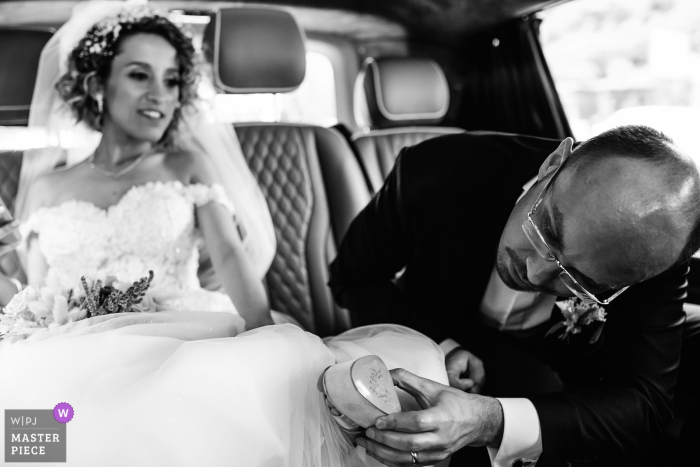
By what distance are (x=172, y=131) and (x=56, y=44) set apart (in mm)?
433

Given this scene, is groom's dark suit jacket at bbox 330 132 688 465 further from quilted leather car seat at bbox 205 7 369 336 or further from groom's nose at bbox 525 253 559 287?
quilted leather car seat at bbox 205 7 369 336

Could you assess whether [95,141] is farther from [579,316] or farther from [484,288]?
[579,316]

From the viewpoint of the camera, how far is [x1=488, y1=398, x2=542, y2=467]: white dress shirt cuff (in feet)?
3.56

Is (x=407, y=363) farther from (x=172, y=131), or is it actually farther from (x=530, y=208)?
(x=172, y=131)

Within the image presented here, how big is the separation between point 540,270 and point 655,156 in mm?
265

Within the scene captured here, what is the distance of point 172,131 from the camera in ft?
6.48

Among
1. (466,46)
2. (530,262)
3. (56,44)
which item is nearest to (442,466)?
(530,262)

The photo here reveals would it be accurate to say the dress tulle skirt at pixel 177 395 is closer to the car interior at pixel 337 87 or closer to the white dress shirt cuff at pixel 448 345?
the white dress shirt cuff at pixel 448 345

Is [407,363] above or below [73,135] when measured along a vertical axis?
below

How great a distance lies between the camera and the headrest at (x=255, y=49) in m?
2.02

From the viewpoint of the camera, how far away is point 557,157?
3.69 feet

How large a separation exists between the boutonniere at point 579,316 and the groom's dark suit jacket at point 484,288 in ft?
0.10

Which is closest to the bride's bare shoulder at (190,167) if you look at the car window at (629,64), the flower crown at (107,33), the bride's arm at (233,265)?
the bride's arm at (233,265)

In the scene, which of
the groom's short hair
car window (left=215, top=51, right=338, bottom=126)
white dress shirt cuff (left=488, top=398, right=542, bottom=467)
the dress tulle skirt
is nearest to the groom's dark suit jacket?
white dress shirt cuff (left=488, top=398, right=542, bottom=467)
